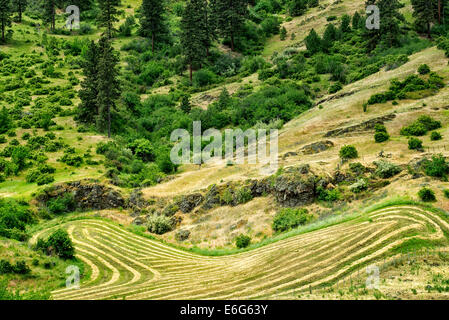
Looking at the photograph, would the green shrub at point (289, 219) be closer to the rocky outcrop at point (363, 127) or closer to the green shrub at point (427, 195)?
the green shrub at point (427, 195)

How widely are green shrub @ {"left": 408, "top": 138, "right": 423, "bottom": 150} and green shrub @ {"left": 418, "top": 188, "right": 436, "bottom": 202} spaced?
9.77 m

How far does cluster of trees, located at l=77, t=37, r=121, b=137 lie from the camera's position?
192 feet

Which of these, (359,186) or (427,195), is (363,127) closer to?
(359,186)

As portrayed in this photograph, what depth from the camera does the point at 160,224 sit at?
3600cm

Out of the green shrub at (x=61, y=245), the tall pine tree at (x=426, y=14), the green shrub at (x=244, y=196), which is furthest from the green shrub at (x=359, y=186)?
the tall pine tree at (x=426, y=14)

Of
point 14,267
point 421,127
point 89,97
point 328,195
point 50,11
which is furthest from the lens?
point 50,11

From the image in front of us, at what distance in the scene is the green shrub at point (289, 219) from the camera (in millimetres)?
29875

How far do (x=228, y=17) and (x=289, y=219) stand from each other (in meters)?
69.8

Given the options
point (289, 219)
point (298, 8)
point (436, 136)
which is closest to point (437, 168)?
point (436, 136)

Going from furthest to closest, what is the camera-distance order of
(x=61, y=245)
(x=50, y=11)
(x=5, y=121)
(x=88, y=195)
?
1. (x=50, y=11)
2. (x=5, y=121)
3. (x=88, y=195)
4. (x=61, y=245)

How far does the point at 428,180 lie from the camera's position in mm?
27719

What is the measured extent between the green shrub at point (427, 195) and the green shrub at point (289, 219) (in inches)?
338

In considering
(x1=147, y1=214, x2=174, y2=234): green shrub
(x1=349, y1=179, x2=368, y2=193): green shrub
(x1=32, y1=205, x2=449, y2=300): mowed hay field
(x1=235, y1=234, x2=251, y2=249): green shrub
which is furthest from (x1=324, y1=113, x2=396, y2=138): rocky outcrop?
(x1=147, y1=214, x2=174, y2=234): green shrub
